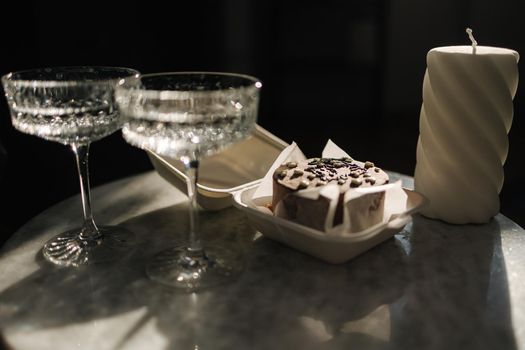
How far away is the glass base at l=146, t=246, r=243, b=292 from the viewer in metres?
0.62

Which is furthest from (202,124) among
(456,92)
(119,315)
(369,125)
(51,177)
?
(369,125)

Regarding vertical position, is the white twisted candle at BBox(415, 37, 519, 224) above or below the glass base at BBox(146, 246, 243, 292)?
above

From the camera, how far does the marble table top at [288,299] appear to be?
523 millimetres

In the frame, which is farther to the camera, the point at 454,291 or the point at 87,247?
the point at 87,247

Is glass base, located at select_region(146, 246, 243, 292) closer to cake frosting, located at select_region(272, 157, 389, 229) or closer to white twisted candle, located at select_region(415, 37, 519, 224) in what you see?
cake frosting, located at select_region(272, 157, 389, 229)

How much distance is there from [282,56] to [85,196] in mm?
1668

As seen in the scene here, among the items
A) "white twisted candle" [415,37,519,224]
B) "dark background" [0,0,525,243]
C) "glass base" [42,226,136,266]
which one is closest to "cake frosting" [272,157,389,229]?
"white twisted candle" [415,37,519,224]

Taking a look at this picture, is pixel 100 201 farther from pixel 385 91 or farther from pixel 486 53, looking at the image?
pixel 385 91

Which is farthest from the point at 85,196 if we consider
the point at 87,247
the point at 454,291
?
the point at 454,291

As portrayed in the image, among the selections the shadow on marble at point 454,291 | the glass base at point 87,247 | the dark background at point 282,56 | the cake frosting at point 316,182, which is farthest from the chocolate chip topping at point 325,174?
the dark background at point 282,56

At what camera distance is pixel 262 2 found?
85.4 inches

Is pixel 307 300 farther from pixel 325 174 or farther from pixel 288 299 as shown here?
pixel 325 174

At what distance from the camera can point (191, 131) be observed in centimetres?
58

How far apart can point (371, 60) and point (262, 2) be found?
547mm
